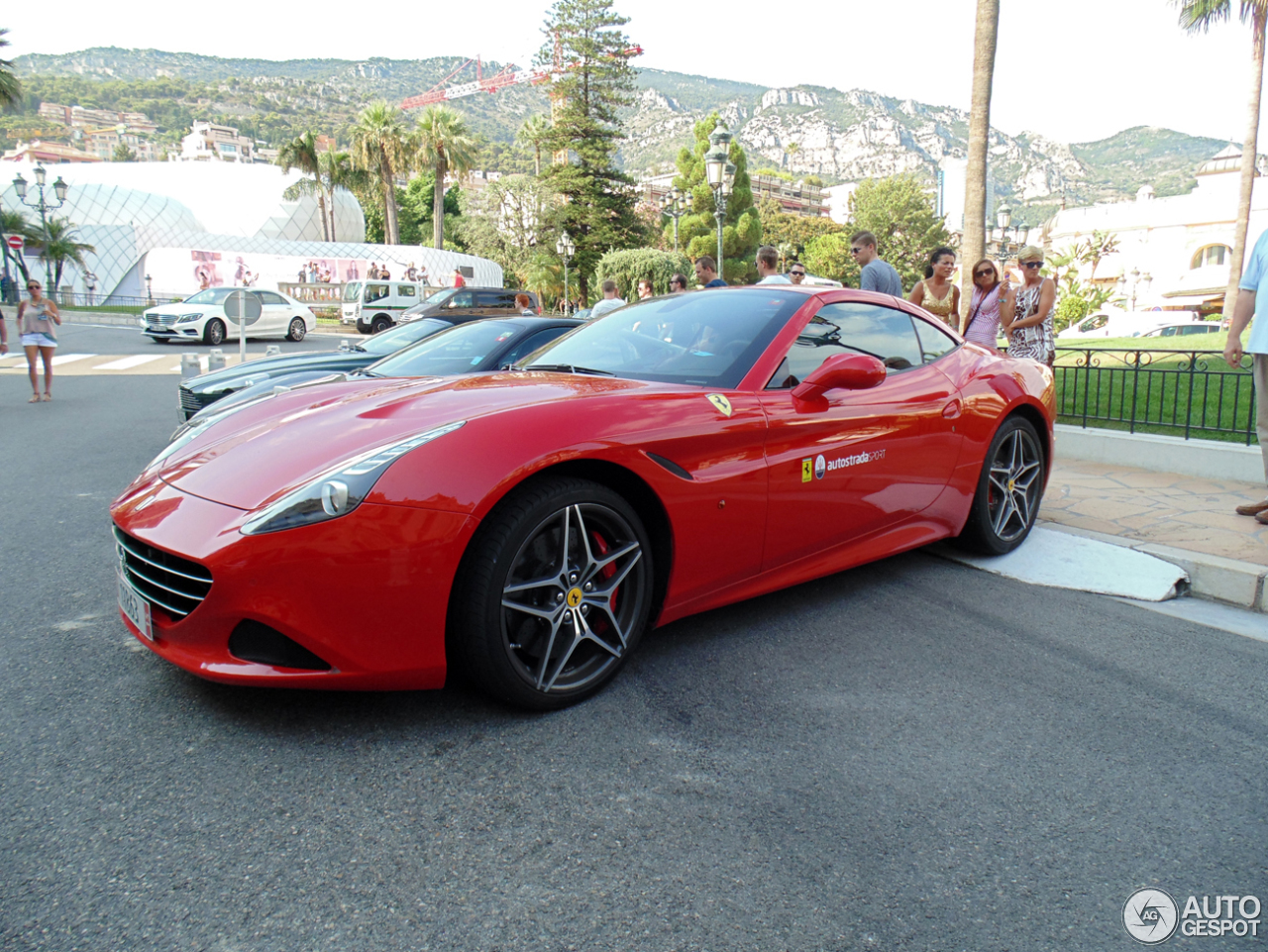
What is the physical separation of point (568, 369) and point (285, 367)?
484 centimetres

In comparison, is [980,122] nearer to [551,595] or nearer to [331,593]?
[551,595]

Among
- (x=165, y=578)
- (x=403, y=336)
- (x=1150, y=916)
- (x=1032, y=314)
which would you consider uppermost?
(x=1032, y=314)

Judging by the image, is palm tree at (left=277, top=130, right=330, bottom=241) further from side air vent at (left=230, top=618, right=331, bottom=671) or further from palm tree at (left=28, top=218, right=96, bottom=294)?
side air vent at (left=230, top=618, right=331, bottom=671)

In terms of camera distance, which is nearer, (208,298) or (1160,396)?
(1160,396)

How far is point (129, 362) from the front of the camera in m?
17.4

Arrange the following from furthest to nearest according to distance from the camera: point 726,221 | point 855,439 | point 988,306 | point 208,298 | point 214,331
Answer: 1. point 726,221
2. point 208,298
3. point 214,331
4. point 988,306
5. point 855,439

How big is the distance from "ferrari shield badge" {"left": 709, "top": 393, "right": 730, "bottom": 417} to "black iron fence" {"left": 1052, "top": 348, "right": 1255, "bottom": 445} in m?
5.30

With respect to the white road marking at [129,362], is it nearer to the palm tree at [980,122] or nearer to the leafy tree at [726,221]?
the palm tree at [980,122]

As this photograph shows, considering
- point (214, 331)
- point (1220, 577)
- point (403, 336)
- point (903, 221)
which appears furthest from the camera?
point (903, 221)

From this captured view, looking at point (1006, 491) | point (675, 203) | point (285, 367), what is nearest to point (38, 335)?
point (285, 367)

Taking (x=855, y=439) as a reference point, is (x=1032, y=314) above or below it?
above

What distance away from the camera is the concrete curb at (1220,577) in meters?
4.00

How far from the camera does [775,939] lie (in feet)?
5.46

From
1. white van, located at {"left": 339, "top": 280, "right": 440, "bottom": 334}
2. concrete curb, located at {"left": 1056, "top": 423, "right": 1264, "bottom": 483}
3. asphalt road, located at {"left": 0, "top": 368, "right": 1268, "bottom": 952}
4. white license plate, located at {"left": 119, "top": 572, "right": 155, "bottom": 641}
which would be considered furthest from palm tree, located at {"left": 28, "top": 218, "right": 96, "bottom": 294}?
asphalt road, located at {"left": 0, "top": 368, "right": 1268, "bottom": 952}
